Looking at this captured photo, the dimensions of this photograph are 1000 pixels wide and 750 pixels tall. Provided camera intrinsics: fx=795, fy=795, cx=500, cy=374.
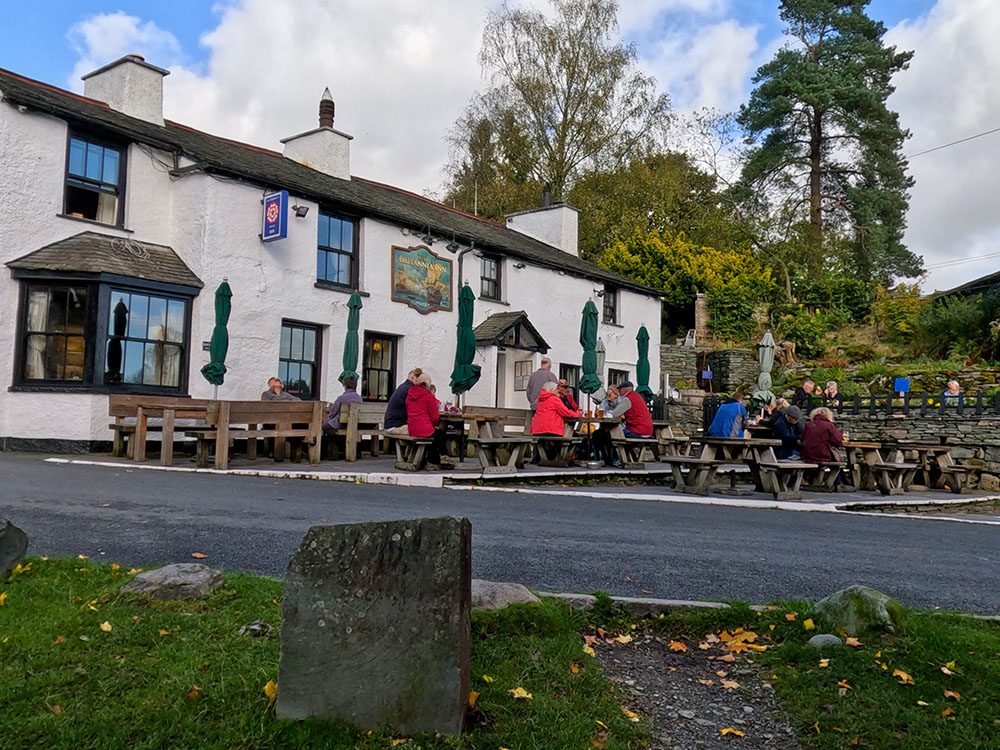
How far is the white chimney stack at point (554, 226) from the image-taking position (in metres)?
27.9

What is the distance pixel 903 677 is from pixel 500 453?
9.57 m

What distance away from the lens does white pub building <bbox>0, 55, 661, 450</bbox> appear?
45.0 ft

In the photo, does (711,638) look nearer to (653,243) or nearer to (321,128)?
(321,128)

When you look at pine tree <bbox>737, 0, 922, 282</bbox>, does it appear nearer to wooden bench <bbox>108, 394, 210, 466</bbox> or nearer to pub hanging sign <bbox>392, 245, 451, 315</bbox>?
pub hanging sign <bbox>392, 245, 451, 315</bbox>

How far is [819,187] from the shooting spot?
124ft

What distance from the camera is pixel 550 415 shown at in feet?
44.8

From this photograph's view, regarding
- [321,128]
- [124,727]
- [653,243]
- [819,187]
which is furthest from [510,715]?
[819,187]

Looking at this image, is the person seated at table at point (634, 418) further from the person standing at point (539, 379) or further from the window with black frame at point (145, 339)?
the window with black frame at point (145, 339)

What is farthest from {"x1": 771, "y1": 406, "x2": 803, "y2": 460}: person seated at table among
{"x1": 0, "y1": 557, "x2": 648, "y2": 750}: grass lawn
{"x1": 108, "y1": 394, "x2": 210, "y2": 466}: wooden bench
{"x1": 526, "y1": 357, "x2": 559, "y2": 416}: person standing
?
{"x1": 0, "y1": 557, "x2": 648, "y2": 750}: grass lawn

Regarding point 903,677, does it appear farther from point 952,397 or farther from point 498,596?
point 952,397

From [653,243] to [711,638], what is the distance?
97.0 ft

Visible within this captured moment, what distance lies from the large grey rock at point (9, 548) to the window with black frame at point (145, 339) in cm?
1037

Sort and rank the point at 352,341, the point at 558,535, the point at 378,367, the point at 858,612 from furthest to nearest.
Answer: the point at 378,367, the point at 352,341, the point at 558,535, the point at 858,612

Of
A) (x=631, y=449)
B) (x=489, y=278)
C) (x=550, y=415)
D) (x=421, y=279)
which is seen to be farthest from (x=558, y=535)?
(x=489, y=278)
